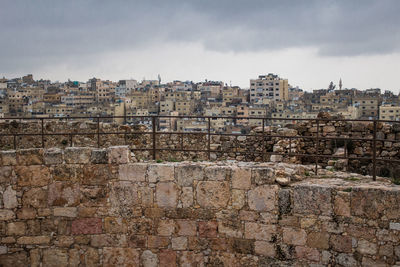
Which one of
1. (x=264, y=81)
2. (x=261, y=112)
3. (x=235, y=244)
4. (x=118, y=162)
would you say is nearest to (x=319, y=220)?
(x=235, y=244)

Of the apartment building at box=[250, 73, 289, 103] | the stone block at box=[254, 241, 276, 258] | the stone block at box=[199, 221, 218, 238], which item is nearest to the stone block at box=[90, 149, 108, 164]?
the stone block at box=[199, 221, 218, 238]

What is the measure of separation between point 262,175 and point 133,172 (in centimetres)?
223

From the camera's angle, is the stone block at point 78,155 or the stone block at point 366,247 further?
the stone block at point 78,155

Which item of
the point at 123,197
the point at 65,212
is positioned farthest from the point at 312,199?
the point at 65,212

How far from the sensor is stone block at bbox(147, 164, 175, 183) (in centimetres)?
766

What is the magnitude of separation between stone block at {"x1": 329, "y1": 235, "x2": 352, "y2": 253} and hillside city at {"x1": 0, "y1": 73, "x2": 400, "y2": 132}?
39313mm

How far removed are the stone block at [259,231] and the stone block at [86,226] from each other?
260 centimetres

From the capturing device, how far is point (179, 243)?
25.2 feet

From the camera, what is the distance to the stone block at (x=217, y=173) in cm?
741

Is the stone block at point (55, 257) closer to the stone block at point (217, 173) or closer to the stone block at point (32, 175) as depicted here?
the stone block at point (32, 175)

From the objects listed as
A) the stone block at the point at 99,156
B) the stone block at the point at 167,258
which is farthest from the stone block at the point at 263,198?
the stone block at the point at 99,156

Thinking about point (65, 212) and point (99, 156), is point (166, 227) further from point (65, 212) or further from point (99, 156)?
point (65, 212)

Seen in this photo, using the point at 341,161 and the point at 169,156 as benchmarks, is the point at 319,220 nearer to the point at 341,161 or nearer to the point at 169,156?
the point at 341,161

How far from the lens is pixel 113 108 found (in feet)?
247
